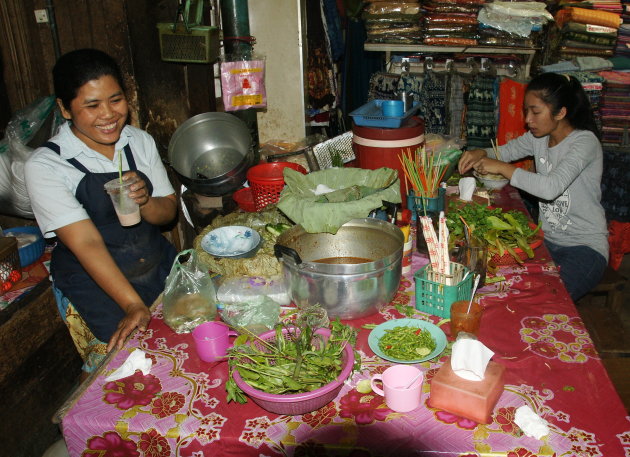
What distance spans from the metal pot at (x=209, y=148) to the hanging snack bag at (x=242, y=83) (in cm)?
51

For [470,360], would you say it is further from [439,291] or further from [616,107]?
[616,107]

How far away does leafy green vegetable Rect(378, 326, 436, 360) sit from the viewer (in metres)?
1.71

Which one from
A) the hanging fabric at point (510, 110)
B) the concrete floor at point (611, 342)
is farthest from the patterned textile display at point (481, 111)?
the concrete floor at point (611, 342)

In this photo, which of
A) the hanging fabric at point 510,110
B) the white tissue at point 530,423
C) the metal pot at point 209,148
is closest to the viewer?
the white tissue at point 530,423

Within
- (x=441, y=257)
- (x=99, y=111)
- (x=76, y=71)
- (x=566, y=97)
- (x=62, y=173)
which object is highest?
(x=76, y=71)

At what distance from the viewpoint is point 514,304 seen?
2066mm

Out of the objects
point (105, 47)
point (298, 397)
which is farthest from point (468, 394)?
point (105, 47)

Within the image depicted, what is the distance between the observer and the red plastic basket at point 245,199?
3.08 meters

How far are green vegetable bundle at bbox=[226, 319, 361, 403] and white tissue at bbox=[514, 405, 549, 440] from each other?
503 millimetres

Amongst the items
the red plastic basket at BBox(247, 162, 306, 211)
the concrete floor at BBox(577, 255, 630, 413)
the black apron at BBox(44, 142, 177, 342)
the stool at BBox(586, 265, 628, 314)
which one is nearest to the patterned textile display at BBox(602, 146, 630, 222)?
the stool at BBox(586, 265, 628, 314)

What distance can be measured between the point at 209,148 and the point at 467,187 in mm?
1834

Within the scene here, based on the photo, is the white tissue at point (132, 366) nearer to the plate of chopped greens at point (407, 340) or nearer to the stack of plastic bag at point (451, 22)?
the plate of chopped greens at point (407, 340)

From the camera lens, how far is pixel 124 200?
6.88ft

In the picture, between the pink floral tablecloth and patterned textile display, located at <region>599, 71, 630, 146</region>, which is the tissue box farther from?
patterned textile display, located at <region>599, 71, 630, 146</region>
